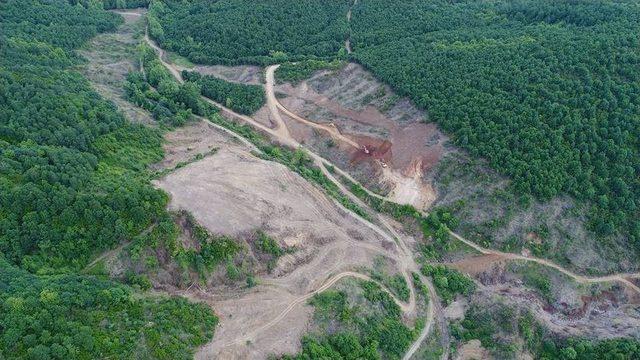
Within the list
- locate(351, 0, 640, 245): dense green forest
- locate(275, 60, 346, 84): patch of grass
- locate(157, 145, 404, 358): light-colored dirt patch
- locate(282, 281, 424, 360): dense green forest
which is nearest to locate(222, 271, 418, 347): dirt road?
locate(157, 145, 404, 358): light-colored dirt patch

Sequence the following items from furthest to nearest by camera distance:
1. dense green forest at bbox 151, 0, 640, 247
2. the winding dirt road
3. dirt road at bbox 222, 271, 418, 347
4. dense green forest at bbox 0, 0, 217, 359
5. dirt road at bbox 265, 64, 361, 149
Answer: dirt road at bbox 265, 64, 361, 149 < dense green forest at bbox 151, 0, 640, 247 < the winding dirt road < dirt road at bbox 222, 271, 418, 347 < dense green forest at bbox 0, 0, 217, 359

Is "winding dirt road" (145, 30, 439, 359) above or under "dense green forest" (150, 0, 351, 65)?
under

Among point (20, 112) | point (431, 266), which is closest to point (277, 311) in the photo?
point (431, 266)

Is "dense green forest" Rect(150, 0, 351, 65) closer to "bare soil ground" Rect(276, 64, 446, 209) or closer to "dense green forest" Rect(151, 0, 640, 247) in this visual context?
"dense green forest" Rect(151, 0, 640, 247)

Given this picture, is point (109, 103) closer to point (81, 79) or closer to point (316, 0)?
point (81, 79)

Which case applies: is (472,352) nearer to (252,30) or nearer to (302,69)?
(302,69)

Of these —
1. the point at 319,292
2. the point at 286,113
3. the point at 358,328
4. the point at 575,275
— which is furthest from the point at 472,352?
the point at 286,113

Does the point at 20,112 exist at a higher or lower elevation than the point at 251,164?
higher
